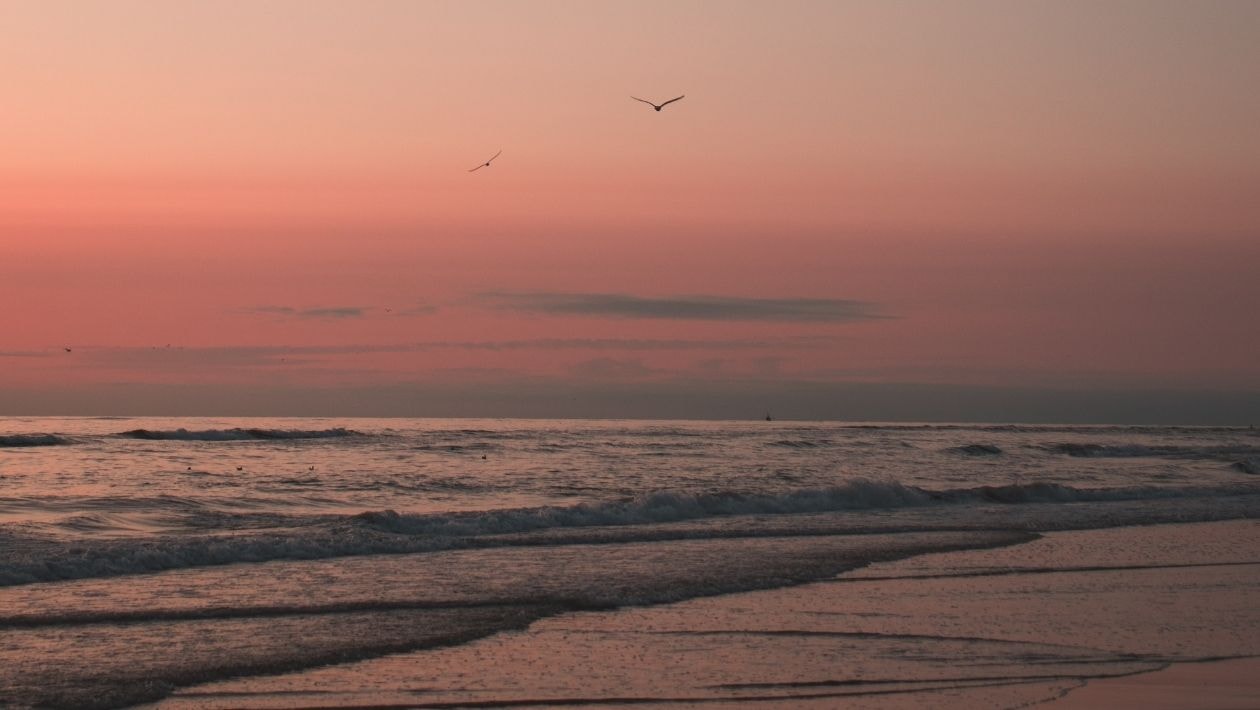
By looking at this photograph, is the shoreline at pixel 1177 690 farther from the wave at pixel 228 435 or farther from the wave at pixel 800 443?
the wave at pixel 228 435

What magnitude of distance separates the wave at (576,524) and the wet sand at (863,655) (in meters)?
7.16

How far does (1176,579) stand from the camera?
16.6m

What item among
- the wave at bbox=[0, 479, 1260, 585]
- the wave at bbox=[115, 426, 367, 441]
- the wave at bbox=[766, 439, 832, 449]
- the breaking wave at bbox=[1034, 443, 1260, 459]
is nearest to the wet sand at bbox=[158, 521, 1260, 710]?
the wave at bbox=[0, 479, 1260, 585]

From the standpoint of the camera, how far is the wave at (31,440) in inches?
2194

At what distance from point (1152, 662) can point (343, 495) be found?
901 inches

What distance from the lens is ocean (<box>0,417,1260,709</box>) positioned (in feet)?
34.2

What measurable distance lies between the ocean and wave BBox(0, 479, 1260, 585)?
75 mm

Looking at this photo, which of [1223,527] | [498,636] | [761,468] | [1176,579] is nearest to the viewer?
[498,636]

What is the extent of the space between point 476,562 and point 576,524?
6.80 meters

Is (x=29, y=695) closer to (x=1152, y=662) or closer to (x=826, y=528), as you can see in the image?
(x=1152, y=662)

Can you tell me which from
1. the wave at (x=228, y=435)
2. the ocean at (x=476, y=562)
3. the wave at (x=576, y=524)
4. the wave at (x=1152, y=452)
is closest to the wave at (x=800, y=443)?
the wave at (x=1152, y=452)

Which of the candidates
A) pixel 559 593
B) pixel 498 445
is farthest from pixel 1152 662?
pixel 498 445

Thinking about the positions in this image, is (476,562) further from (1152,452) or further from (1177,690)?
(1152,452)

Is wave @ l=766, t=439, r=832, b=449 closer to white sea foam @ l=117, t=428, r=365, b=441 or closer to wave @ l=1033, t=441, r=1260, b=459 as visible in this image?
wave @ l=1033, t=441, r=1260, b=459
